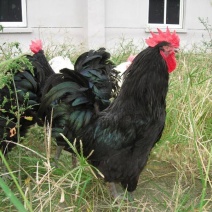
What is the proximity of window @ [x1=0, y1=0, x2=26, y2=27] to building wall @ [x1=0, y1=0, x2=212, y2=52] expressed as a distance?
8.5 inches

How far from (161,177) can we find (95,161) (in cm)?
65

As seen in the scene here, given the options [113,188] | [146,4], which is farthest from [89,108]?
[146,4]

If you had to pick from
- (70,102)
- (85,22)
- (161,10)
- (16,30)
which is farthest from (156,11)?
(70,102)

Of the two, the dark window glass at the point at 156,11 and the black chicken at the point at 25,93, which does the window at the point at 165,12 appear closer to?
the dark window glass at the point at 156,11

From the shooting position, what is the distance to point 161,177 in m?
2.51

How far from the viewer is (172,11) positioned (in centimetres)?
805

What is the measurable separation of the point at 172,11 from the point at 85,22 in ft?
7.79

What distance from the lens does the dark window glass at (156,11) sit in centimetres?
796

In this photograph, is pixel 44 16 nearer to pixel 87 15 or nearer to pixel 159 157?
pixel 87 15

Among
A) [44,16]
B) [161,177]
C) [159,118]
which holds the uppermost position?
[44,16]

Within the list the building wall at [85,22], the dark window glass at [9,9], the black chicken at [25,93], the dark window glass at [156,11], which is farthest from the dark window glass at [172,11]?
the black chicken at [25,93]

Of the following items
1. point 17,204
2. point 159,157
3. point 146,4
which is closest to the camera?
point 17,204

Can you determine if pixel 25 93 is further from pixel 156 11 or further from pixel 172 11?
pixel 172 11

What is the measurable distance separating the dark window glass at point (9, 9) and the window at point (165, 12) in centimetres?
320
